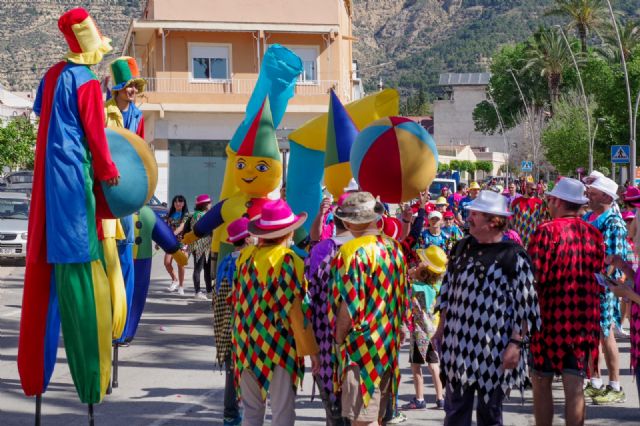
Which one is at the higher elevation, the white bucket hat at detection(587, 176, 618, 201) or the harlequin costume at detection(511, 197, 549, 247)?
the white bucket hat at detection(587, 176, 618, 201)

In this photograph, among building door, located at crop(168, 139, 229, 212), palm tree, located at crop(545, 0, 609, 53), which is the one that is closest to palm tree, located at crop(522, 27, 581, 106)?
palm tree, located at crop(545, 0, 609, 53)

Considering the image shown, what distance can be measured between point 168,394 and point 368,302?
3.54 m

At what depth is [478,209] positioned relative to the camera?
6480 millimetres

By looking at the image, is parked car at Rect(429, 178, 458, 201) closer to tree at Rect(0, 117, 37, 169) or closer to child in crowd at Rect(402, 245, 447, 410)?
tree at Rect(0, 117, 37, 169)

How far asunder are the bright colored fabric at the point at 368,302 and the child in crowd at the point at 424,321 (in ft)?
7.86

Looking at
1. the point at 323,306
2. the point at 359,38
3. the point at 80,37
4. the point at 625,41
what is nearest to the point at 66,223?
the point at 80,37

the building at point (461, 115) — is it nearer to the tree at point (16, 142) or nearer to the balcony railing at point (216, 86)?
the tree at point (16, 142)

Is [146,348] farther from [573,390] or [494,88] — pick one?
[494,88]

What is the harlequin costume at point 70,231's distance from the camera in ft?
23.1

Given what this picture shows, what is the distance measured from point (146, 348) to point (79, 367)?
4.75 m

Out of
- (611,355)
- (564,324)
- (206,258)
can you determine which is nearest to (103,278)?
(564,324)

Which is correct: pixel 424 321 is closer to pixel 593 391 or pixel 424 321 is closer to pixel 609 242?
pixel 593 391

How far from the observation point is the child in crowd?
8.91 m

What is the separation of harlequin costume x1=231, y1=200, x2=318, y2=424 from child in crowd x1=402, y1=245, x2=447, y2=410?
244 cm
